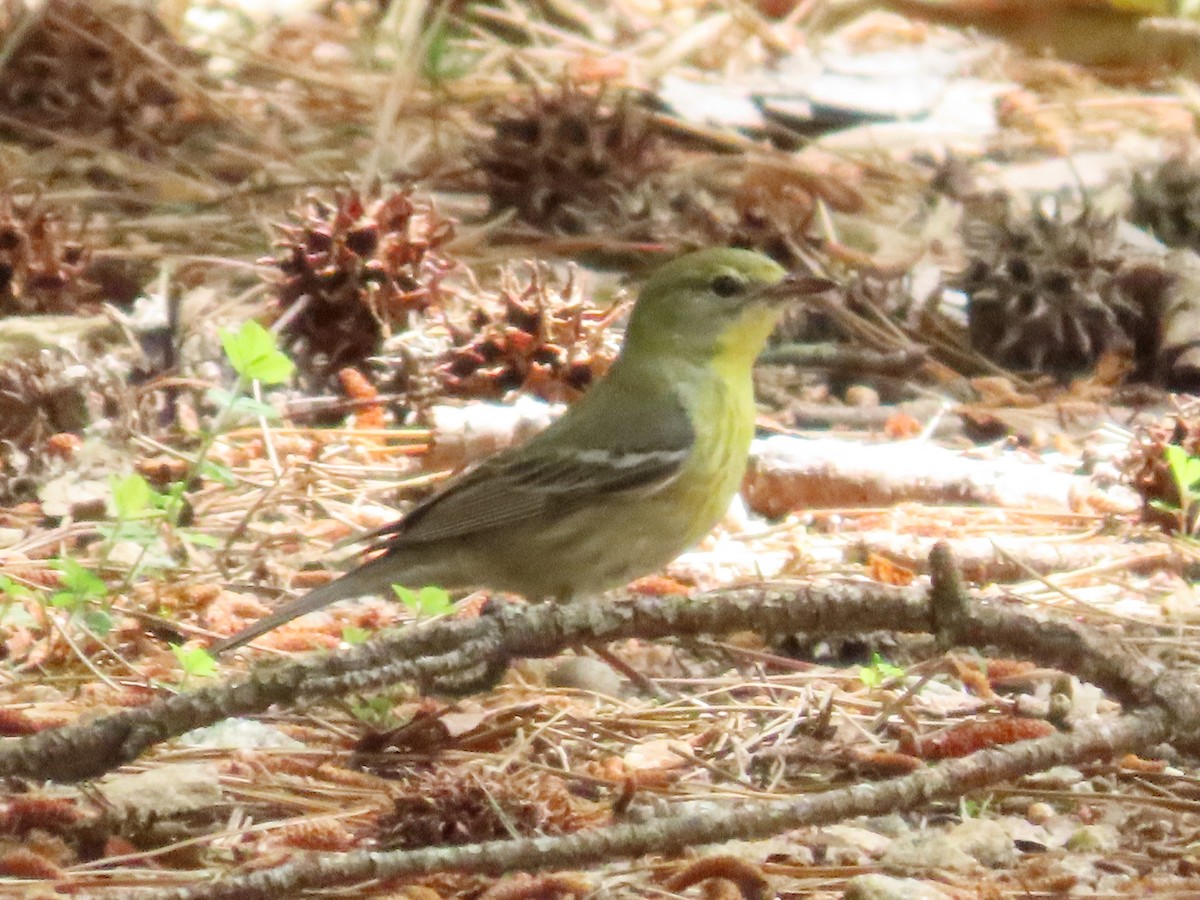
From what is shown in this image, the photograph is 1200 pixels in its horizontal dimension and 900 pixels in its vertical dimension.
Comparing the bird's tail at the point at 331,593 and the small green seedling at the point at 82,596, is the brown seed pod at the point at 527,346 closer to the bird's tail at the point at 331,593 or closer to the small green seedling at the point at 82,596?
the bird's tail at the point at 331,593

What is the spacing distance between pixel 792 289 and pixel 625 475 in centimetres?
72

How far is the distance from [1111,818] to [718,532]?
6.28 feet

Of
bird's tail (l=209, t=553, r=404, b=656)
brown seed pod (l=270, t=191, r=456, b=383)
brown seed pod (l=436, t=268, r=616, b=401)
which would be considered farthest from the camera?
brown seed pod (l=270, t=191, r=456, b=383)

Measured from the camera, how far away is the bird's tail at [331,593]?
11.0ft

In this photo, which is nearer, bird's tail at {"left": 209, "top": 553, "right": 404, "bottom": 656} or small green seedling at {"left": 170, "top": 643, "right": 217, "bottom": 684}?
small green seedling at {"left": 170, "top": 643, "right": 217, "bottom": 684}

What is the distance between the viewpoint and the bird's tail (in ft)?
11.0

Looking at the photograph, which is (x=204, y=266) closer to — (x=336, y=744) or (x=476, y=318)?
(x=476, y=318)

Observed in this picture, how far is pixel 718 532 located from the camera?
447 centimetres

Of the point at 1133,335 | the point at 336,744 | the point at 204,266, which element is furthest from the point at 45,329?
the point at 1133,335

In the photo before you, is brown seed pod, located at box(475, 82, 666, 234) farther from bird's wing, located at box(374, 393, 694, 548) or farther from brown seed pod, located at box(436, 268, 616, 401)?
bird's wing, located at box(374, 393, 694, 548)

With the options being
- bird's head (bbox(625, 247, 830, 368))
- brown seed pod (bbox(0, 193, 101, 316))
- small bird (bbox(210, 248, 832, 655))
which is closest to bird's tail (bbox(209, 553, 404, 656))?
small bird (bbox(210, 248, 832, 655))

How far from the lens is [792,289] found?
171 inches

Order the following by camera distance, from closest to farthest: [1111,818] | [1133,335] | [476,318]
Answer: [1111,818] → [476,318] → [1133,335]

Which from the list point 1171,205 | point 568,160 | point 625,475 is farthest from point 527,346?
point 1171,205
